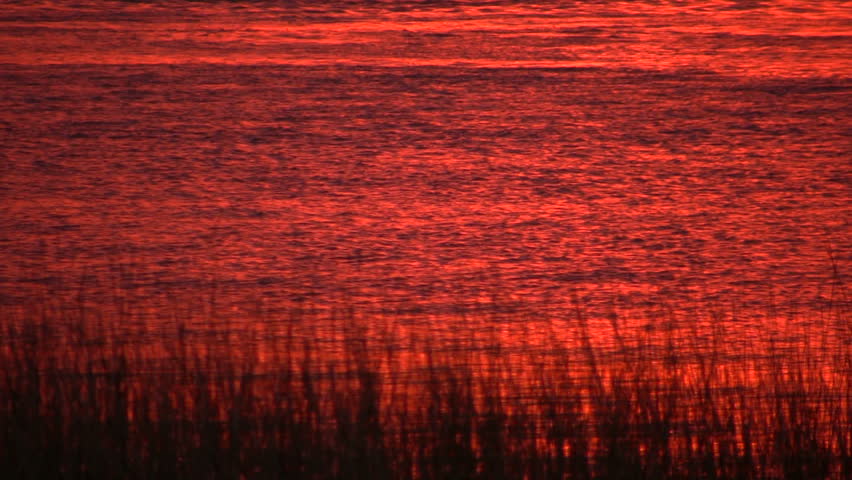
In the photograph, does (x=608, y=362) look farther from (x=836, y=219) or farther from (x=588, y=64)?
(x=588, y=64)

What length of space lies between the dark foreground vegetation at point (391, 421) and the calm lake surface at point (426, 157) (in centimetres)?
86

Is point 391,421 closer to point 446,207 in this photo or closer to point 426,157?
point 446,207

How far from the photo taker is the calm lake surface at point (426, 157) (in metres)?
5.07

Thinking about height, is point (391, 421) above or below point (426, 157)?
below

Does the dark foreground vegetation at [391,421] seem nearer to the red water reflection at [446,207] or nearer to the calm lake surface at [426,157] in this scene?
the red water reflection at [446,207]

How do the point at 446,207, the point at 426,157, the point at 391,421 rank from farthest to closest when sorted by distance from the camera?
1. the point at 426,157
2. the point at 446,207
3. the point at 391,421

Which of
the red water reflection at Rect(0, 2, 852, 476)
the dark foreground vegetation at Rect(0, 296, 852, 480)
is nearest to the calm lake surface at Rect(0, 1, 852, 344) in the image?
the red water reflection at Rect(0, 2, 852, 476)

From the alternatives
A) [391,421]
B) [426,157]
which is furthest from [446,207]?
[391,421]

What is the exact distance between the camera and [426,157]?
640 centimetres

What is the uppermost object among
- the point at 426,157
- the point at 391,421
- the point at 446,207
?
the point at 426,157

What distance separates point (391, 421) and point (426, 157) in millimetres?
3029

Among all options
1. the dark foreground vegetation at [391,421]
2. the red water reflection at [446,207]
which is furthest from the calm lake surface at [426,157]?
the dark foreground vegetation at [391,421]

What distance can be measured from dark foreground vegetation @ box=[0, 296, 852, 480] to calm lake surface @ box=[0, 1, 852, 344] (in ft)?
2.81

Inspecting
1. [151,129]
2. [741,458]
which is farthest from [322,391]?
[151,129]
